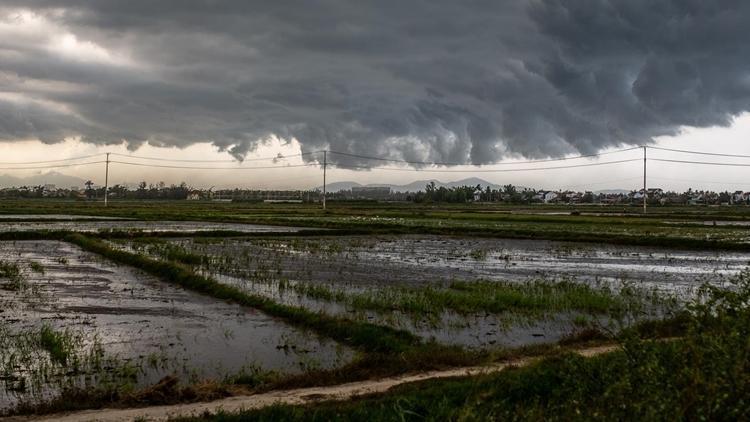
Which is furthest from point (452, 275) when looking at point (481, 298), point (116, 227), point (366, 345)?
point (116, 227)

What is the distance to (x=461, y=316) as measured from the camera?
38.1ft

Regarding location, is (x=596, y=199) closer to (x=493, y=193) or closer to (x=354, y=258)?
(x=493, y=193)

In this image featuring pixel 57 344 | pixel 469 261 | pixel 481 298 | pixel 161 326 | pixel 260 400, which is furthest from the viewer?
pixel 469 261

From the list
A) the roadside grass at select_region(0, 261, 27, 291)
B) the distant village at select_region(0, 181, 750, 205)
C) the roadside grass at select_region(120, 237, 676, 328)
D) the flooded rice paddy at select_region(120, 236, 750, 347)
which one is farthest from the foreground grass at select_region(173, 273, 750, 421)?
the distant village at select_region(0, 181, 750, 205)

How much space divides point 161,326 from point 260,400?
194 inches

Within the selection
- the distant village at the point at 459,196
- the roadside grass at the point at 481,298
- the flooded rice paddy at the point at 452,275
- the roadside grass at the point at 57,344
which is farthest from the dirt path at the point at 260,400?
the distant village at the point at 459,196

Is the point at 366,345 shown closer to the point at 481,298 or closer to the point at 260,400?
the point at 260,400

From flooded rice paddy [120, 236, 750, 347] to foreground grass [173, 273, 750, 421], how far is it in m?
2.79

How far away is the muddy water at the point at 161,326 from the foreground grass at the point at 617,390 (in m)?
2.24

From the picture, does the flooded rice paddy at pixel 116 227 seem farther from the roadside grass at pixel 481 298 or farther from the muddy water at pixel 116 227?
the roadside grass at pixel 481 298

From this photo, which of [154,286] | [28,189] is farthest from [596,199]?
[154,286]

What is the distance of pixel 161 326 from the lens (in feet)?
34.9

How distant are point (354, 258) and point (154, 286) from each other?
876 centimetres

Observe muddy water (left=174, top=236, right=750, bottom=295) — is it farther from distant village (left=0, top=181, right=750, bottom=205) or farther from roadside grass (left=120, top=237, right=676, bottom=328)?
distant village (left=0, top=181, right=750, bottom=205)
